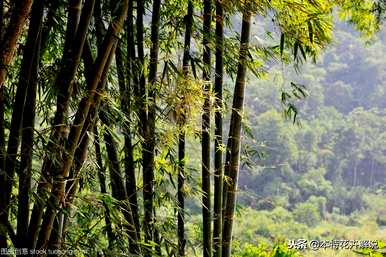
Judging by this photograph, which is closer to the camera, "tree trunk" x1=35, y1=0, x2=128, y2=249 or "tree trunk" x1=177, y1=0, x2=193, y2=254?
"tree trunk" x1=35, y1=0, x2=128, y2=249

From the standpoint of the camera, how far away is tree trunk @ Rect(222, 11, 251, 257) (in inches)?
72.4

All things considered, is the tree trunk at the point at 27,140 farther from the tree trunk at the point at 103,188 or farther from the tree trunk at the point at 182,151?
the tree trunk at the point at 182,151

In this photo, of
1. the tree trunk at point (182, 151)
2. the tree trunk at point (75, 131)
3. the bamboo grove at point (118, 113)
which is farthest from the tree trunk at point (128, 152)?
the tree trunk at point (75, 131)

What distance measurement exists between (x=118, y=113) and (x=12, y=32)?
302mm

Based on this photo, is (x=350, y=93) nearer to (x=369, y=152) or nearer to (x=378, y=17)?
(x=369, y=152)

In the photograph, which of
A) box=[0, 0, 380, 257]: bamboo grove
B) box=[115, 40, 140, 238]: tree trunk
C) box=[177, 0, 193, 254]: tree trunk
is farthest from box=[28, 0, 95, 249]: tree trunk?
box=[177, 0, 193, 254]: tree trunk

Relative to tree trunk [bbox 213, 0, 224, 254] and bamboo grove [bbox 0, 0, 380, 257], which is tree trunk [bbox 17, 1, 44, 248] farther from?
tree trunk [bbox 213, 0, 224, 254]

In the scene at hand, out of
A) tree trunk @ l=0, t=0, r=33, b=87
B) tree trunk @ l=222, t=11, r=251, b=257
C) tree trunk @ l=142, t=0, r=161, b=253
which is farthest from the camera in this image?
tree trunk @ l=222, t=11, r=251, b=257

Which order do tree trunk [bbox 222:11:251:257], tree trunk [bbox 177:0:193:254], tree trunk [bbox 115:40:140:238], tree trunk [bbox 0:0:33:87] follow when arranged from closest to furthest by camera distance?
tree trunk [bbox 0:0:33:87] → tree trunk [bbox 115:40:140:238] → tree trunk [bbox 177:0:193:254] → tree trunk [bbox 222:11:251:257]

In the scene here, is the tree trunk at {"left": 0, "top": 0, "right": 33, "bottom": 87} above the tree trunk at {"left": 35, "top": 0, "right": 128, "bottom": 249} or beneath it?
above

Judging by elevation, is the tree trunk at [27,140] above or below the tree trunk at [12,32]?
below

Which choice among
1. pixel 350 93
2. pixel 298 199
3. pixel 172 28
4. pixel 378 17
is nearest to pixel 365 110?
pixel 350 93

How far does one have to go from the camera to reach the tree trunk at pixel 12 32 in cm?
108

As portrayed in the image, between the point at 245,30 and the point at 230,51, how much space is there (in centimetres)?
16
